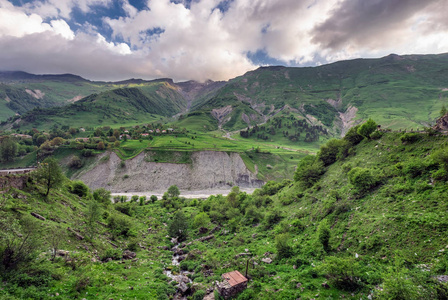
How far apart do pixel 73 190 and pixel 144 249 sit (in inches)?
1109

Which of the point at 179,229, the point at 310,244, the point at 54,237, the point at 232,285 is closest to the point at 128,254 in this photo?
the point at 54,237

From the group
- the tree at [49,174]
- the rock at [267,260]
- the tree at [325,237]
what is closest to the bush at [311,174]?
the tree at [325,237]

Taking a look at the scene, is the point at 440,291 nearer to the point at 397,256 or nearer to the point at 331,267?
the point at 397,256

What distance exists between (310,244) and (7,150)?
159665mm

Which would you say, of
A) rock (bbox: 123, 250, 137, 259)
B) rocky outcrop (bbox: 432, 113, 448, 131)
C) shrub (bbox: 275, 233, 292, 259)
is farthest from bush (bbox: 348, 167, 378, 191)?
rock (bbox: 123, 250, 137, 259)

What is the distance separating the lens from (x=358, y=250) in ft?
68.3

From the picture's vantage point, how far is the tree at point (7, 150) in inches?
4178

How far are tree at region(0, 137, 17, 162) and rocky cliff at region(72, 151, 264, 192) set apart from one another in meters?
42.5

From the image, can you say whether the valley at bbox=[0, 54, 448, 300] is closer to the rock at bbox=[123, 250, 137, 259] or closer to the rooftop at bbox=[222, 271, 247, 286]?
the rock at bbox=[123, 250, 137, 259]

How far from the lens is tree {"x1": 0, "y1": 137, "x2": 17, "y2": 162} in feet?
348

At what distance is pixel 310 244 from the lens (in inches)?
1021

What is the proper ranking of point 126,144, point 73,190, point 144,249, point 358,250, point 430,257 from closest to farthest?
point 430,257
point 358,250
point 144,249
point 73,190
point 126,144

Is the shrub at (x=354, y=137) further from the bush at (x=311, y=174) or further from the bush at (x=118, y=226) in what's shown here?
the bush at (x=118, y=226)

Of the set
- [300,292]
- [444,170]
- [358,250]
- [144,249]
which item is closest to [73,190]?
[144,249]
